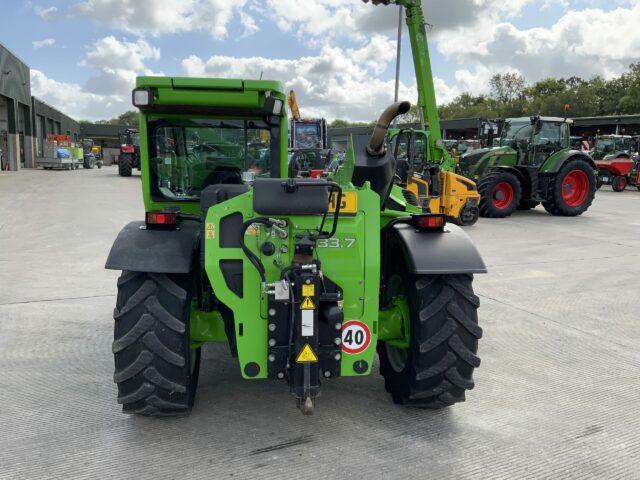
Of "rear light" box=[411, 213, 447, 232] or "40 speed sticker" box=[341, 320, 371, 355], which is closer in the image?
"40 speed sticker" box=[341, 320, 371, 355]

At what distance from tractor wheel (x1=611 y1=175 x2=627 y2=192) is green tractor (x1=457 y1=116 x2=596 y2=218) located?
10641 mm

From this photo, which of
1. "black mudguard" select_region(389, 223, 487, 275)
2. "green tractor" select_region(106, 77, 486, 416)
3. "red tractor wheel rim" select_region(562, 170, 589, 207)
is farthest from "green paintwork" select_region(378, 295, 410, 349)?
"red tractor wheel rim" select_region(562, 170, 589, 207)

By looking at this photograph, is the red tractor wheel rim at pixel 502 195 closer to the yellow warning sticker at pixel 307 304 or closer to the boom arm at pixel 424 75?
the boom arm at pixel 424 75

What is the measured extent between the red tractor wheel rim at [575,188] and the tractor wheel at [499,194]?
1481mm

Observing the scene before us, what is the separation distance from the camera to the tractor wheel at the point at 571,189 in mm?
13961

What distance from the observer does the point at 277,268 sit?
2.96 meters

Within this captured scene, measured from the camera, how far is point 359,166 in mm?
3779

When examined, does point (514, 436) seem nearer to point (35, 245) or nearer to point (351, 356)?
point (351, 356)

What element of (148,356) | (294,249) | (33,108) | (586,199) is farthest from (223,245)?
(33,108)

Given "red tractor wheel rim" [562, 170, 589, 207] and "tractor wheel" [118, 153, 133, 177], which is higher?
"tractor wheel" [118, 153, 133, 177]

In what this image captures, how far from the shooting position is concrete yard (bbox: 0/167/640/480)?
2.90 m

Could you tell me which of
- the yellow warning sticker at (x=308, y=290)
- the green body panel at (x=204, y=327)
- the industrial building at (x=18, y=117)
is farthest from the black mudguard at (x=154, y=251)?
the industrial building at (x=18, y=117)

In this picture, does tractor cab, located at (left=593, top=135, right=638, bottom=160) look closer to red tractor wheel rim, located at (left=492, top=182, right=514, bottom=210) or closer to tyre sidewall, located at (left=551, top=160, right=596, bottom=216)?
tyre sidewall, located at (left=551, top=160, right=596, bottom=216)

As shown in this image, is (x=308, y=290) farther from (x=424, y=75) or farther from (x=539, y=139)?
(x=539, y=139)
